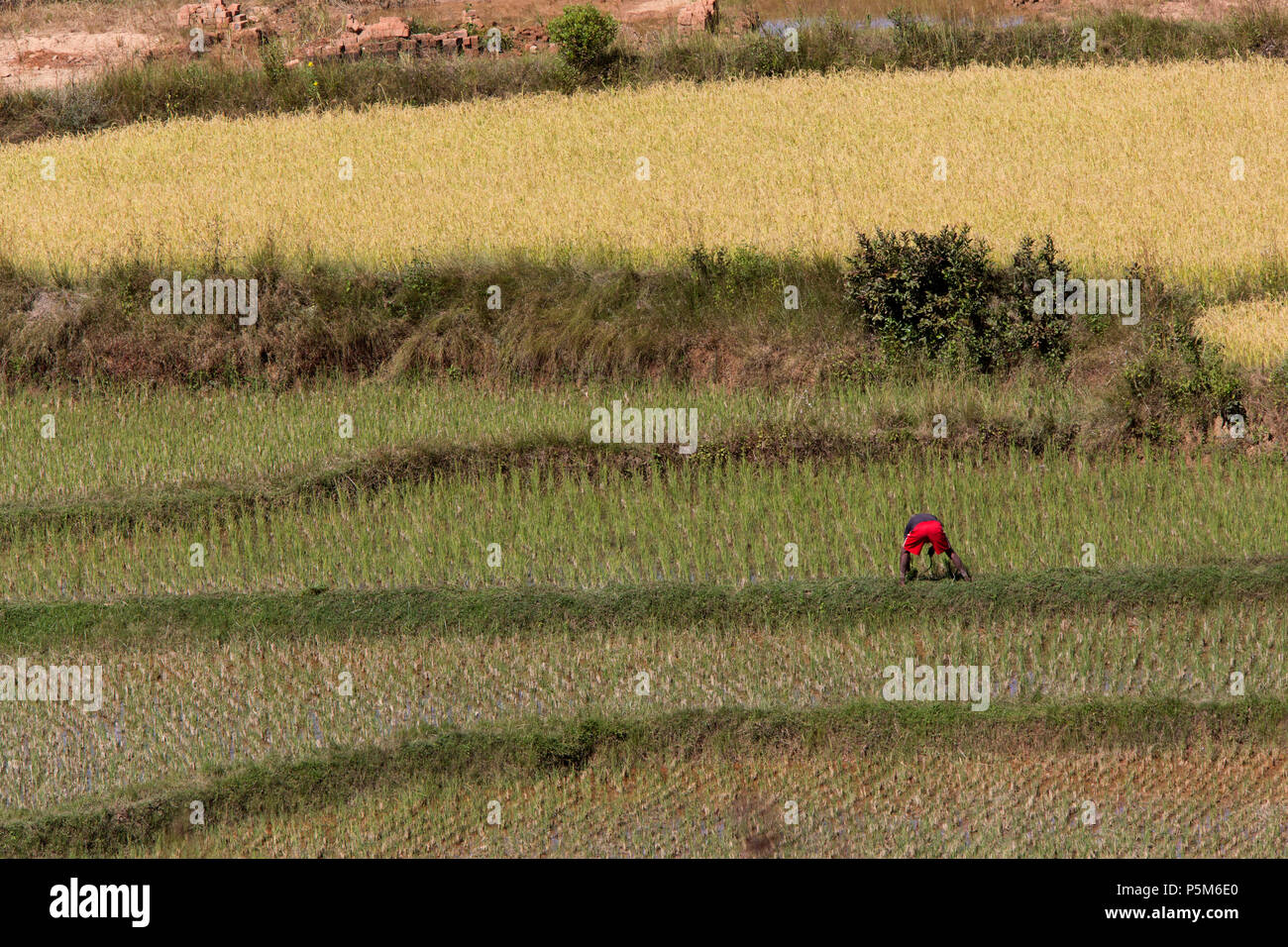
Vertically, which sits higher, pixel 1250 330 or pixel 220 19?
pixel 220 19

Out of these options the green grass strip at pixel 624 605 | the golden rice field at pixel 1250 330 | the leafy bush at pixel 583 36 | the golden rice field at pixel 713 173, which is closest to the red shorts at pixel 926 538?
the green grass strip at pixel 624 605

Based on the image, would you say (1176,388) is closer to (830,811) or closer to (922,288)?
(922,288)

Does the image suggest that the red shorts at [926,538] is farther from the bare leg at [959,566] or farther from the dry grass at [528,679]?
the dry grass at [528,679]

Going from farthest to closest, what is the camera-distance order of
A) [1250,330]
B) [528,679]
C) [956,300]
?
[956,300], [1250,330], [528,679]

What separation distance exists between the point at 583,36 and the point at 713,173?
3.86 m

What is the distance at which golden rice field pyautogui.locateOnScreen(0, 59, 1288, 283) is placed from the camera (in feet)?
41.3

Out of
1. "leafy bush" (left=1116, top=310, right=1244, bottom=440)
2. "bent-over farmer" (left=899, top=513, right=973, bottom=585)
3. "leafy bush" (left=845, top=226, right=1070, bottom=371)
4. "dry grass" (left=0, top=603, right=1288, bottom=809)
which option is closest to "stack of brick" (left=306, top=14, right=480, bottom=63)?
"leafy bush" (left=845, top=226, right=1070, bottom=371)

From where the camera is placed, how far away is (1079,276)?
11.5 metres

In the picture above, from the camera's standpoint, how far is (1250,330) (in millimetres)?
10742

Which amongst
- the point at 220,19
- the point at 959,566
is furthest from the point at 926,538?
the point at 220,19

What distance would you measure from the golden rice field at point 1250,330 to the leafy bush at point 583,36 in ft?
28.1

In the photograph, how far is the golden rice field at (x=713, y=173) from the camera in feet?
41.3

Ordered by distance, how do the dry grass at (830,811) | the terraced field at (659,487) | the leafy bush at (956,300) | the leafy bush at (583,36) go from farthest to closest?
the leafy bush at (583,36), the leafy bush at (956,300), the terraced field at (659,487), the dry grass at (830,811)
